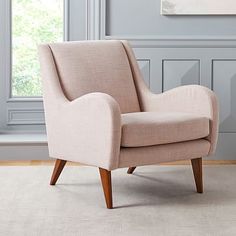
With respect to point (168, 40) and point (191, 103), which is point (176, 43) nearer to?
point (168, 40)

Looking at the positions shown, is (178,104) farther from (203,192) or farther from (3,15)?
(3,15)

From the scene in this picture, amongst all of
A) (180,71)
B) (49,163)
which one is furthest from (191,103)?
(49,163)

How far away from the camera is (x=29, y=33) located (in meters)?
4.70

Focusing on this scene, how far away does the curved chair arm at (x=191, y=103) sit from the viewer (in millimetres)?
3477

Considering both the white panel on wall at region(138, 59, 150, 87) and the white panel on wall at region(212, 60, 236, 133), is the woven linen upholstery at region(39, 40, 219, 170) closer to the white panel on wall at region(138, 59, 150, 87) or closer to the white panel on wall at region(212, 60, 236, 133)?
the white panel on wall at region(138, 59, 150, 87)

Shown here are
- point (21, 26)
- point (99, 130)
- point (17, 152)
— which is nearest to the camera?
point (99, 130)

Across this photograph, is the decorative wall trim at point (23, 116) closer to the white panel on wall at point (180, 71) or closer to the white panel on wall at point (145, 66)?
the white panel on wall at point (145, 66)

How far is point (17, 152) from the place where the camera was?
4.38 m

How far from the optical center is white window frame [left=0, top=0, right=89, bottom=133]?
462cm

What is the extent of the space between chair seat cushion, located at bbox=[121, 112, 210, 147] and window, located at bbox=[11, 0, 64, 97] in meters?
1.47

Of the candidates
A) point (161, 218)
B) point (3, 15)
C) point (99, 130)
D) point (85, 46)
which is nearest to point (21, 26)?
point (3, 15)

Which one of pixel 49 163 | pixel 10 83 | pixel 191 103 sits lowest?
pixel 49 163

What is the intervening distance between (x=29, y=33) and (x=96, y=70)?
116 cm

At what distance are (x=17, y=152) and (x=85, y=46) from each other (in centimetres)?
102
